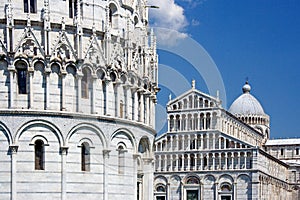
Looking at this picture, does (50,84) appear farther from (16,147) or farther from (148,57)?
(148,57)

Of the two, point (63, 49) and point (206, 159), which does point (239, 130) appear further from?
point (63, 49)

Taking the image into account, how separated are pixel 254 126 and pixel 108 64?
6510cm

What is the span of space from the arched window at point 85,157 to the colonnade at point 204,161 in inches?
1652

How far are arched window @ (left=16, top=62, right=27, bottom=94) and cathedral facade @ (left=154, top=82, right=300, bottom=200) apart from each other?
135ft

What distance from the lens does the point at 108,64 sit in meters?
32.6

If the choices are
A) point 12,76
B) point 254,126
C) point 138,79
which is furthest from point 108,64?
point 254,126

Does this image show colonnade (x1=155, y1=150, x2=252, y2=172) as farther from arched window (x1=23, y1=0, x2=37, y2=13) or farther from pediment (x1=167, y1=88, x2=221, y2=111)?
arched window (x1=23, y1=0, x2=37, y2=13)

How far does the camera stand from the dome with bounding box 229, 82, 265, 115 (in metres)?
94.2

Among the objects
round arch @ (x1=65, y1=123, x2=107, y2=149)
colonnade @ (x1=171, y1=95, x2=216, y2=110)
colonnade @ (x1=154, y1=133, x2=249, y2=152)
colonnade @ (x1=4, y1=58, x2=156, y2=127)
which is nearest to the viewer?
colonnade @ (x1=4, y1=58, x2=156, y2=127)

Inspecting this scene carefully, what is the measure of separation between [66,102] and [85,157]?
302cm

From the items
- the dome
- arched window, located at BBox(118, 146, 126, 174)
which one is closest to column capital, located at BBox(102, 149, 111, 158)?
arched window, located at BBox(118, 146, 126, 174)

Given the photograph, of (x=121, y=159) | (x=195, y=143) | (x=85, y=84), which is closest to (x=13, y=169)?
(x=85, y=84)

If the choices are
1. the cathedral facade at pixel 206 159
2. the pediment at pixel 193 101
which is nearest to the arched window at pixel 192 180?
the cathedral facade at pixel 206 159

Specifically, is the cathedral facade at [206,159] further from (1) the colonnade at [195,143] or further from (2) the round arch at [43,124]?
(2) the round arch at [43,124]
